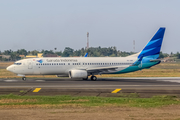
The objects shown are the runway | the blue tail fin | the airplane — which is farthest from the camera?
the blue tail fin

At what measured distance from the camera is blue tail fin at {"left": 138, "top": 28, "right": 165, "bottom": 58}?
140 ft

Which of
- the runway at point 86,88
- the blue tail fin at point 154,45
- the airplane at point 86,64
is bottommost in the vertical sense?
the runway at point 86,88

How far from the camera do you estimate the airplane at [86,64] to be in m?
40.2

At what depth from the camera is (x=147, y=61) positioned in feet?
140

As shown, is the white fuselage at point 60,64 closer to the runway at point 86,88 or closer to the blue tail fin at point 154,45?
the blue tail fin at point 154,45

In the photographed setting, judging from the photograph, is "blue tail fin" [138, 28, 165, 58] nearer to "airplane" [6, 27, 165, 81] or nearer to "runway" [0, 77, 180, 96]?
"airplane" [6, 27, 165, 81]

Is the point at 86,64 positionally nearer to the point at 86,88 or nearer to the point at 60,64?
the point at 60,64

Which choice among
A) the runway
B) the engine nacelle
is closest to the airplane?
the engine nacelle

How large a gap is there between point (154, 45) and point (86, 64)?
1165 centimetres

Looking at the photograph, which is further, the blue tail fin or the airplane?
the blue tail fin

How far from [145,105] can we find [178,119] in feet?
13.5

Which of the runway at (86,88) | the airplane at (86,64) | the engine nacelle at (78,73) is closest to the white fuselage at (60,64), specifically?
the airplane at (86,64)

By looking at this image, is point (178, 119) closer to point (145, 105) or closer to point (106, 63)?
point (145, 105)

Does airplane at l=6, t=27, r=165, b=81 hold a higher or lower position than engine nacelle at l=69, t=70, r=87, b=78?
higher
